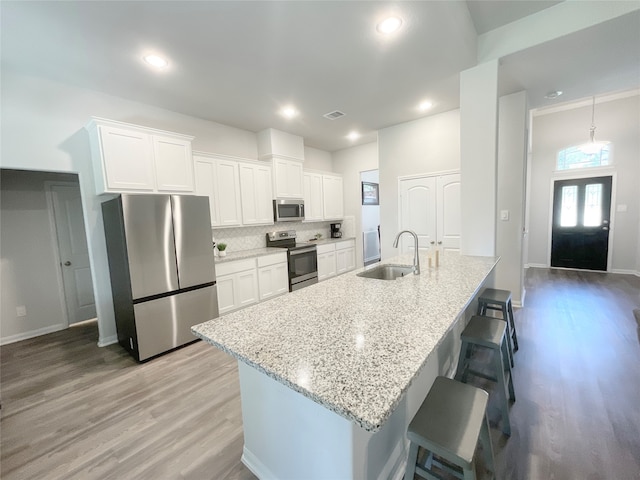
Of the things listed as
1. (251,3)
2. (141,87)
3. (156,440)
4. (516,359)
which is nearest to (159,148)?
(141,87)

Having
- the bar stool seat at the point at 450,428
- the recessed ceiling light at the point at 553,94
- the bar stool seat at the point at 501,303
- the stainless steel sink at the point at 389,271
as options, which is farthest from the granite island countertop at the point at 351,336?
the recessed ceiling light at the point at 553,94

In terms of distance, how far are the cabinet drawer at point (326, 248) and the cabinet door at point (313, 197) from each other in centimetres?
60

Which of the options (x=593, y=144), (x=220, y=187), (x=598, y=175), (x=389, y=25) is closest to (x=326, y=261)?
(x=220, y=187)

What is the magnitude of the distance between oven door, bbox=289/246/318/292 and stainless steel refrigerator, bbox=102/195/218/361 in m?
1.54

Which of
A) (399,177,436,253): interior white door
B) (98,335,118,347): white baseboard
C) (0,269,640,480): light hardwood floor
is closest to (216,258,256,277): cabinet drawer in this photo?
(0,269,640,480): light hardwood floor

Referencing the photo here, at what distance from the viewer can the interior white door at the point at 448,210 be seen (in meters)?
3.97

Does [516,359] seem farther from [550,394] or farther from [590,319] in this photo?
[590,319]

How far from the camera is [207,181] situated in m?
3.68

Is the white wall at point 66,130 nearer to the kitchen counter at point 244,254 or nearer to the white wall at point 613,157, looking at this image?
the kitchen counter at point 244,254

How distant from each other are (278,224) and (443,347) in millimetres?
3643

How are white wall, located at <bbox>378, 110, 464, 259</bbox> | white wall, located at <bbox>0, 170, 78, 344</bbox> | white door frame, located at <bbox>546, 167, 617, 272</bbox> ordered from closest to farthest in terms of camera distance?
white wall, located at <bbox>0, 170, 78, 344</bbox> < white wall, located at <bbox>378, 110, 464, 259</bbox> < white door frame, located at <bbox>546, 167, 617, 272</bbox>

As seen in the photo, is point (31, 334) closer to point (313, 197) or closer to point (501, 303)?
point (313, 197)

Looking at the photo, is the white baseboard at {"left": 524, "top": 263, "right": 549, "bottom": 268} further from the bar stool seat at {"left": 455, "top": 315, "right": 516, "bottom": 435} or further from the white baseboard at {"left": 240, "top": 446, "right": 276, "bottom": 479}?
the white baseboard at {"left": 240, "top": 446, "right": 276, "bottom": 479}

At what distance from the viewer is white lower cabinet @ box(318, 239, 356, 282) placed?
5.07 m
